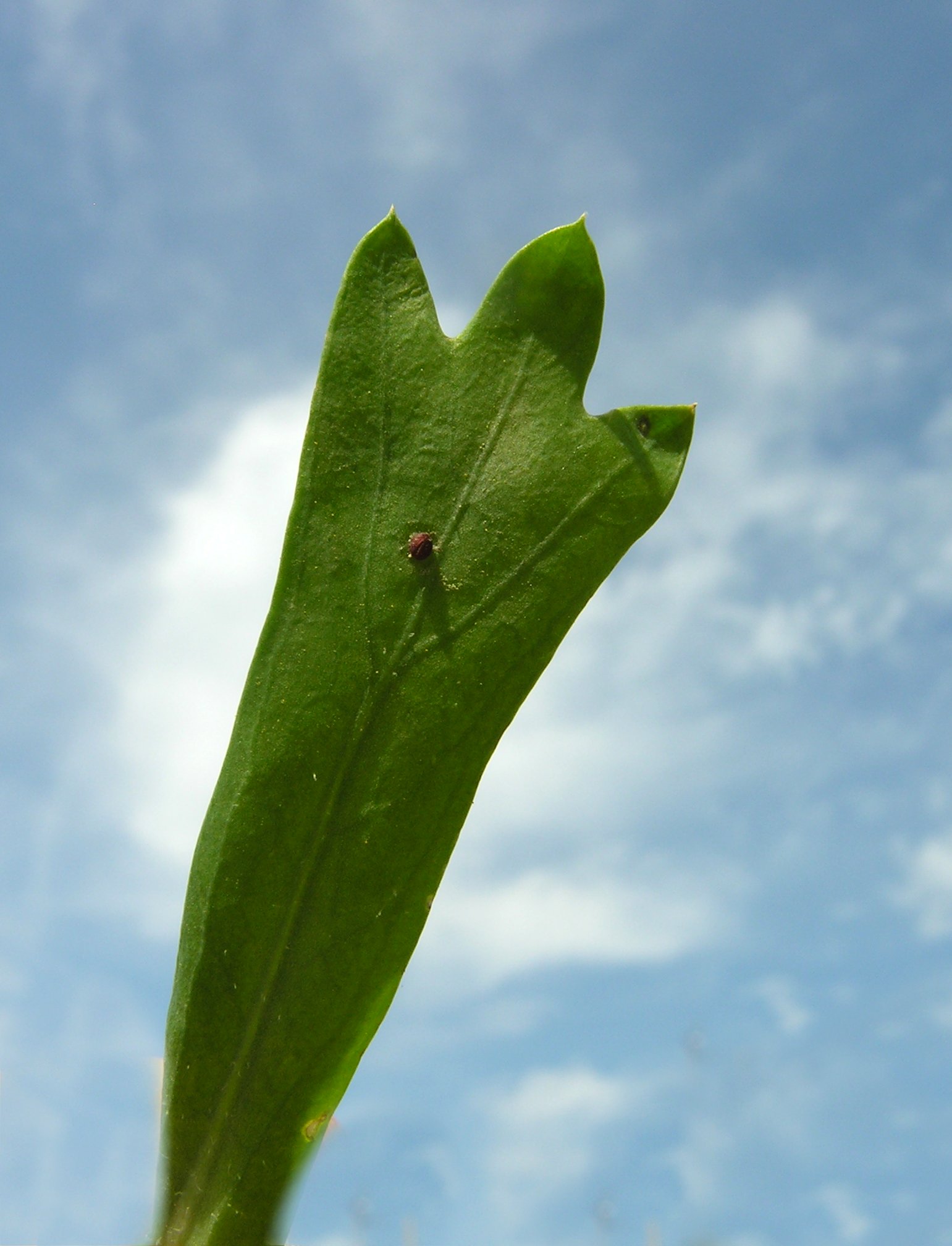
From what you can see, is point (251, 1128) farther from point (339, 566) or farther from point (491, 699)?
point (339, 566)

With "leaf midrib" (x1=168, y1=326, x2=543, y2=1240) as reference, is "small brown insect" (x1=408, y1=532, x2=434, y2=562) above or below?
above

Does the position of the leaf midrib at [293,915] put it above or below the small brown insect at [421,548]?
below

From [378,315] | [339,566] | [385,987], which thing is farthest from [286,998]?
[378,315]

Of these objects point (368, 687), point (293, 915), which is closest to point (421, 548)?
point (368, 687)

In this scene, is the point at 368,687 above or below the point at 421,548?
below

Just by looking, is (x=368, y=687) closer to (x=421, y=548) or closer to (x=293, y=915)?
(x=421, y=548)
